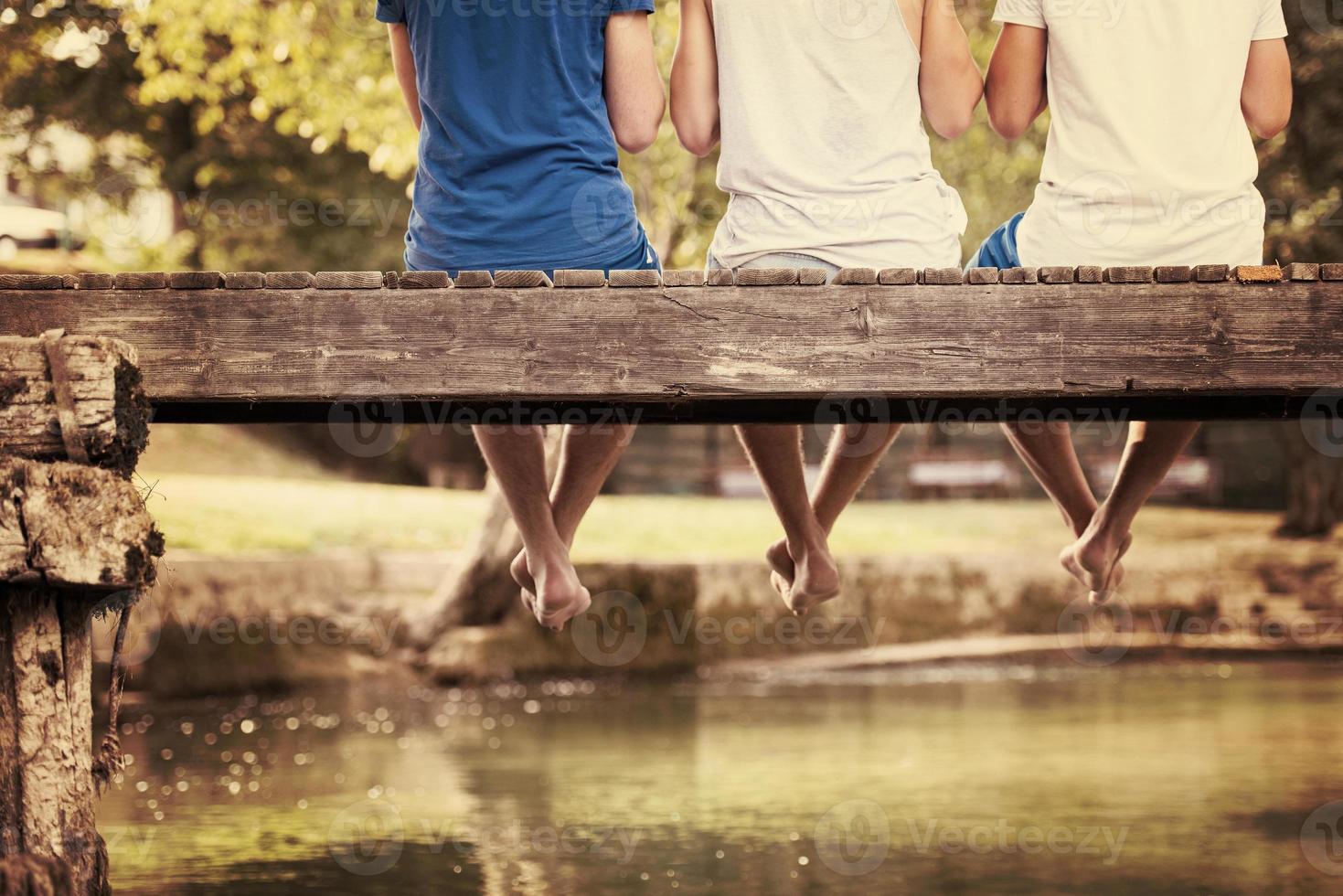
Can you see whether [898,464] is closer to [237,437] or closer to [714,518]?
[714,518]

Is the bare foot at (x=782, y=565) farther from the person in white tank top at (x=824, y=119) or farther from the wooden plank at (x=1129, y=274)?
the wooden plank at (x=1129, y=274)

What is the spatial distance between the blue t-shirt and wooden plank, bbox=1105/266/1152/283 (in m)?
1.11

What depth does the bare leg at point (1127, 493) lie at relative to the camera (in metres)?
4.19

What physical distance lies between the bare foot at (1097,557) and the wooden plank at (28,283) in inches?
105

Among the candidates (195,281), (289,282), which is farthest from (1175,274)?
(195,281)

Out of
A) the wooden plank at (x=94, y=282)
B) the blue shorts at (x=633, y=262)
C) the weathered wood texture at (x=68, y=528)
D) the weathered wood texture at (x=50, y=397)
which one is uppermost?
the wooden plank at (x=94, y=282)

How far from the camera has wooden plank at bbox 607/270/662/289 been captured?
3.11 m

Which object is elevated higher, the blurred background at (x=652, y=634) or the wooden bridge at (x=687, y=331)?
the wooden bridge at (x=687, y=331)

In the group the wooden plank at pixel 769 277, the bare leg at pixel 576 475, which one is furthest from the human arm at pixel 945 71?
the bare leg at pixel 576 475

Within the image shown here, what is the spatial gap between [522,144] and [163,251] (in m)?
14.9

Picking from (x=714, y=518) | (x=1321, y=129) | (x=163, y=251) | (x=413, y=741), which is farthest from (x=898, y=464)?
(x=413, y=741)

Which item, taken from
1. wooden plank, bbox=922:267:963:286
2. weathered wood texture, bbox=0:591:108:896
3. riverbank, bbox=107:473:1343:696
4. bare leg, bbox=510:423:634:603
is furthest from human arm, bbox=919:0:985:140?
riverbank, bbox=107:473:1343:696

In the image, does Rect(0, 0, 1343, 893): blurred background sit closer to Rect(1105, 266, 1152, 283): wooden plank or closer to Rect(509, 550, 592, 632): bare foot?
Rect(509, 550, 592, 632): bare foot

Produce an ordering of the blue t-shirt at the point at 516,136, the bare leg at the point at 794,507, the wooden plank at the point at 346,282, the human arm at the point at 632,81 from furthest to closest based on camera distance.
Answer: the bare leg at the point at 794,507 → the human arm at the point at 632,81 → the blue t-shirt at the point at 516,136 → the wooden plank at the point at 346,282
